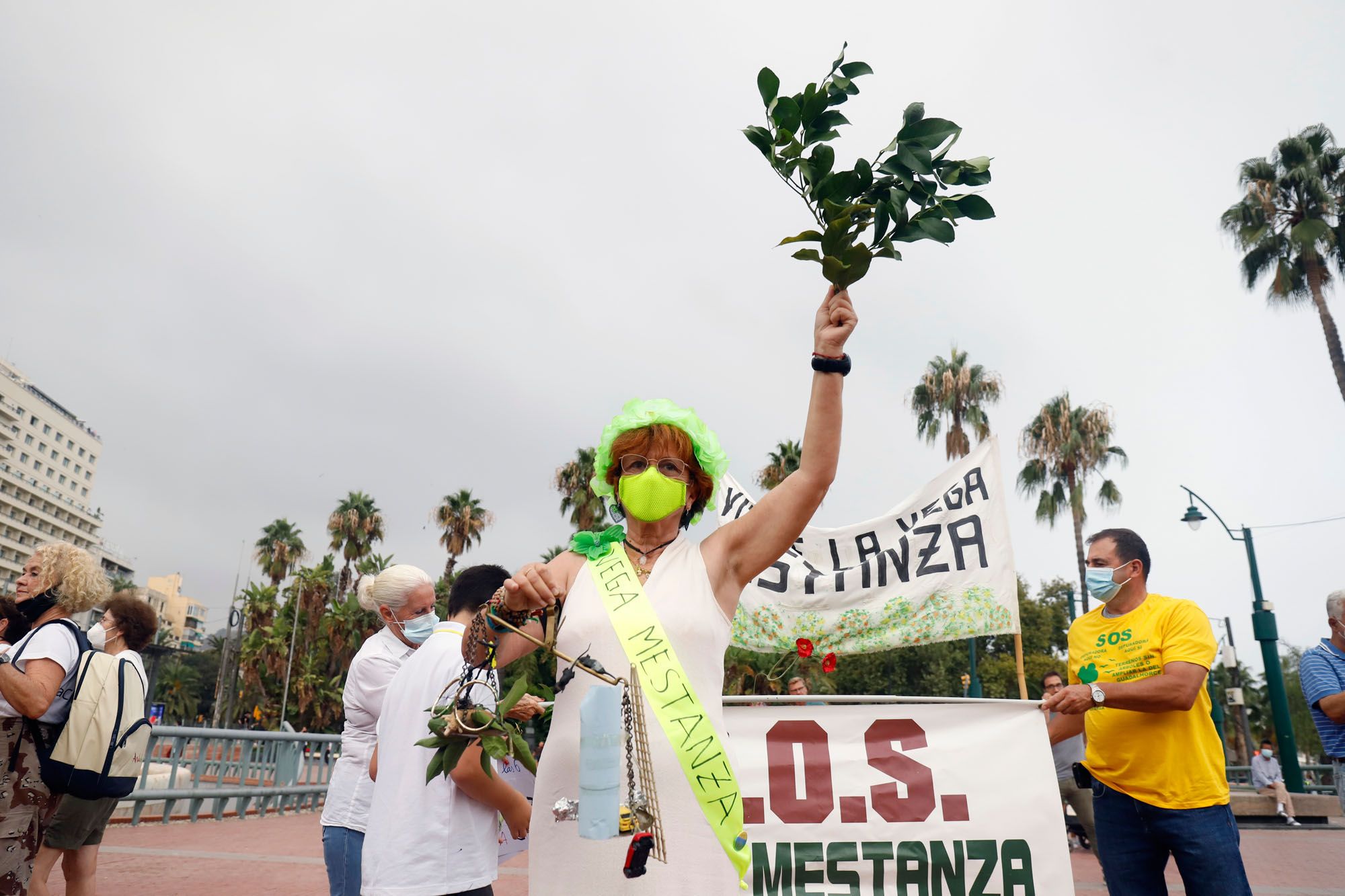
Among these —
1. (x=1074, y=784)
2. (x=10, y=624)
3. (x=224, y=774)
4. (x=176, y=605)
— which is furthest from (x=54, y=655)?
(x=176, y=605)

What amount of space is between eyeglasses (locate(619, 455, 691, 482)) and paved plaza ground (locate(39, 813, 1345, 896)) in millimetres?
5766

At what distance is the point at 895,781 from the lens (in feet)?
14.0

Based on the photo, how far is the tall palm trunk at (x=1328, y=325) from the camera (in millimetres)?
18922

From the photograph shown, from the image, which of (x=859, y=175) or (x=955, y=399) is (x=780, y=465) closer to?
(x=955, y=399)

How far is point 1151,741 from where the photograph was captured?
3.36 m

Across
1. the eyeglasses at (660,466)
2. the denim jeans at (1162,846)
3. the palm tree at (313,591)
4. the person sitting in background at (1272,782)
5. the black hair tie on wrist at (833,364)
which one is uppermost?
the palm tree at (313,591)

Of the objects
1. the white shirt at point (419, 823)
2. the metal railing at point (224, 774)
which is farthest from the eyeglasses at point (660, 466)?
the metal railing at point (224, 774)

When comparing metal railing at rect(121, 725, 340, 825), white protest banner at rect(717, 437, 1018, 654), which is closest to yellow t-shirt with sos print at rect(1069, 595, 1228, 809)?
white protest banner at rect(717, 437, 1018, 654)

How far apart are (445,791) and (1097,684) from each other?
8.22ft

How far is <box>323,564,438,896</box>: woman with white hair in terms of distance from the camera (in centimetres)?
349

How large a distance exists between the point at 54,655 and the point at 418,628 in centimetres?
144

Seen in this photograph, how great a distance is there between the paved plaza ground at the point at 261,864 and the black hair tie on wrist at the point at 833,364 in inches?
244

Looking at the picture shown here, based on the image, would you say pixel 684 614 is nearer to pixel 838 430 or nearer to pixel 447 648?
pixel 838 430

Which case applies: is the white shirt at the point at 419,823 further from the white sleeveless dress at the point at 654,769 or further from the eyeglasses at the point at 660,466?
the eyeglasses at the point at 660,466
